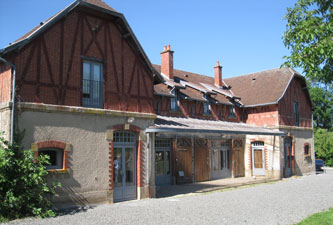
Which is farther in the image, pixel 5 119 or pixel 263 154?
pixel 263 154

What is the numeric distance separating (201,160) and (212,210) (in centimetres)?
834

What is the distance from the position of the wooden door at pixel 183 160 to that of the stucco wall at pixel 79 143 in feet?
20.3

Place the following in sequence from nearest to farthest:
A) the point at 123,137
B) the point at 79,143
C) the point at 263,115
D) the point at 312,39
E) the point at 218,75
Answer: the point at 312,39 < the point at 79,143 < the point at 123,137 < the point at 263,115 < the point at 218,75

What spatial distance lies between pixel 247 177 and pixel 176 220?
13.0 meters

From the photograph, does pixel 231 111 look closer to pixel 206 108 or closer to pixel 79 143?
pixel 206 108

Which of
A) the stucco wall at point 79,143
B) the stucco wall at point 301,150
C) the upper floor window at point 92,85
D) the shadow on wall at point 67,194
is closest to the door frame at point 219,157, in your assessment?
the stucco wall at point 301,150

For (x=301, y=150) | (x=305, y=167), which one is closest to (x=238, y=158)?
(x=301, y=150)

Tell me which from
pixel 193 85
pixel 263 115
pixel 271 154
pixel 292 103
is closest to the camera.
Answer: pixel 193 85

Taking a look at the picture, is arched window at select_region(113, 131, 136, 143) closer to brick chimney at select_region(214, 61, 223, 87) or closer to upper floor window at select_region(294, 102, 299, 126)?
brick chimney at select_region(214, 61, 223, 87)

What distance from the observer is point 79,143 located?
1001 centimetres

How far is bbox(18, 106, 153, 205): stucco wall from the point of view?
917cm

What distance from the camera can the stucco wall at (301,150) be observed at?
21.7m

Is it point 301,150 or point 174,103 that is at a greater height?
point 174,103

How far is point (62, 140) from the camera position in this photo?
9.61m
